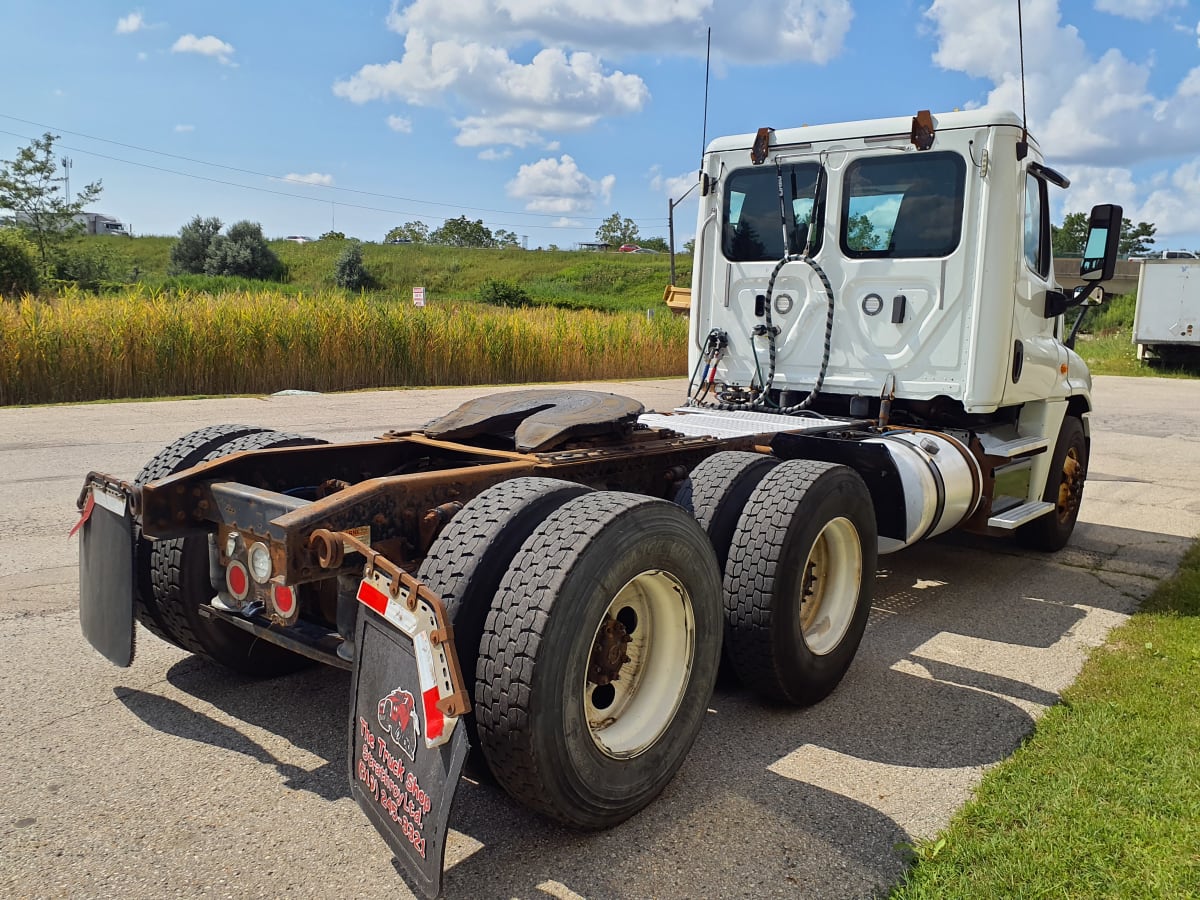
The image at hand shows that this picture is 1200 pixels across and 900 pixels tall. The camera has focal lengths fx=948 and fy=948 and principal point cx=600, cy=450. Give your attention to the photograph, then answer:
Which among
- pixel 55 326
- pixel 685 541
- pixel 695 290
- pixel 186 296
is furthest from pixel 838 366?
pixel 186 296

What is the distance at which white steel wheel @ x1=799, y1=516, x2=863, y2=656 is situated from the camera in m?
4.14

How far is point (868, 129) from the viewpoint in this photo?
6.02 meters

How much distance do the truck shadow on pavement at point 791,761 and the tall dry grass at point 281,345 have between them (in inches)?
471

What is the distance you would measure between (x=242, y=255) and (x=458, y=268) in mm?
17658

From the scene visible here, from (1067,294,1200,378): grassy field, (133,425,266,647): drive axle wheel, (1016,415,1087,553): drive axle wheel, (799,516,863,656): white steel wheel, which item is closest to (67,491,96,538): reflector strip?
(133,425,266,647): drive axle wheel

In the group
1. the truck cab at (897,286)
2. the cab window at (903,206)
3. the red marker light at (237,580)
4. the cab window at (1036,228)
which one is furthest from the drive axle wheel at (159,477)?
the cab window at (1036,228)

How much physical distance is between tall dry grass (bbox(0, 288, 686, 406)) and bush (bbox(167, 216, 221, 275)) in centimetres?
4416

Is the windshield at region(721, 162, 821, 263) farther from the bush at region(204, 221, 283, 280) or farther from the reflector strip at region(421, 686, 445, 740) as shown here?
the bush at region(204, 221, 283, 280)

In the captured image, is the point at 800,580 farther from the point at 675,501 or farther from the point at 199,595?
the point at 199,595

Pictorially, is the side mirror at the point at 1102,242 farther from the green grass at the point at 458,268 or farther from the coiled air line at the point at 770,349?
the green grass at the point at 458,268

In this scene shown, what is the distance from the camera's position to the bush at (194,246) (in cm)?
5888

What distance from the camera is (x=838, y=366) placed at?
6.30 meters

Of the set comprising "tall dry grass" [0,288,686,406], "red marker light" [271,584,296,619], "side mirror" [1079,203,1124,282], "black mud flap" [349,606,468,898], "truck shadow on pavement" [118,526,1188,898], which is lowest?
"truck shadow on pavement" [118,526,1188,898]

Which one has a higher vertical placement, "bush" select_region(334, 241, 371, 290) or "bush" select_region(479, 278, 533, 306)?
"bush" select_region(334, 241, 371, 290)
